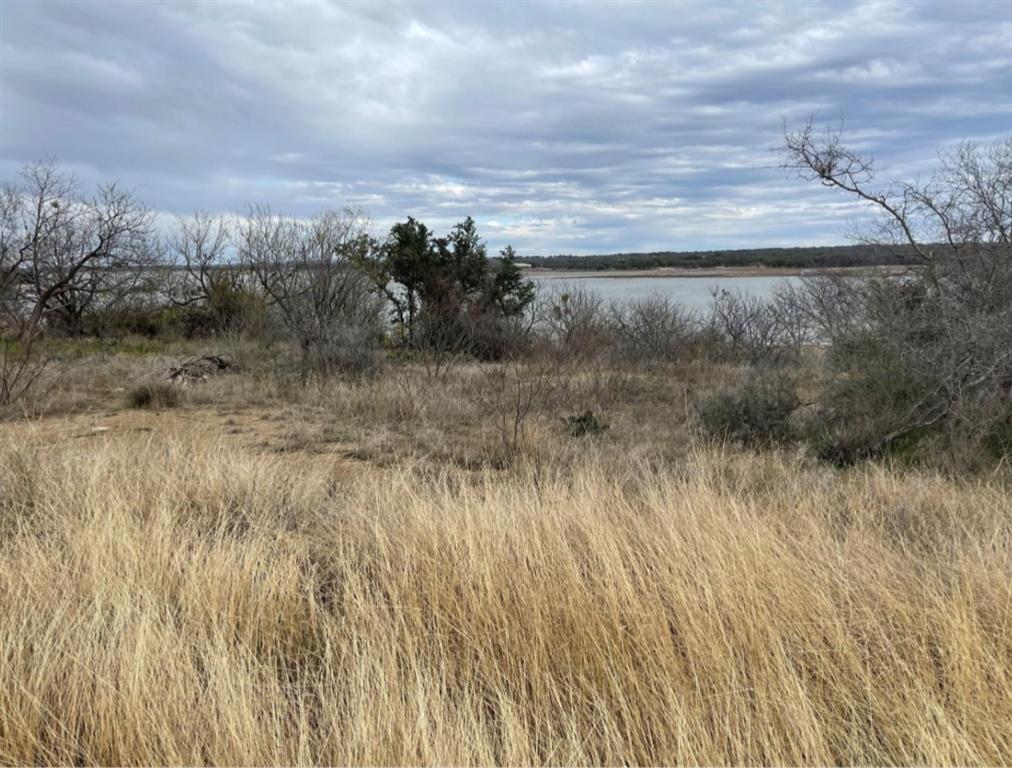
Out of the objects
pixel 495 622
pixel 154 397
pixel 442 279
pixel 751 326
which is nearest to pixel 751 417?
pixel 495 622

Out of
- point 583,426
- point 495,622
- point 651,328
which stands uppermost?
point 651,328

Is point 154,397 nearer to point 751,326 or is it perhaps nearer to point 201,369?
point 201,369

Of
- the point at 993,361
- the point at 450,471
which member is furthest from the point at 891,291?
the point at 450,471

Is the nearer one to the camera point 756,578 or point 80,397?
point 756,578

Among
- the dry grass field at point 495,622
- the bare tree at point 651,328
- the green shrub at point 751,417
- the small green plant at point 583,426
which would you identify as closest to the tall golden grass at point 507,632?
the dry grass field at point 495,622

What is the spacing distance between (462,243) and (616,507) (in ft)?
60.6

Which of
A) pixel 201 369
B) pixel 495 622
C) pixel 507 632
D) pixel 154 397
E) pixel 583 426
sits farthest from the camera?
pixel 201 369

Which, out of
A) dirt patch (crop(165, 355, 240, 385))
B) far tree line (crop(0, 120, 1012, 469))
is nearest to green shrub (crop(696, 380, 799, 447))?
far tree line (crop(0, 120, 1012, 469))

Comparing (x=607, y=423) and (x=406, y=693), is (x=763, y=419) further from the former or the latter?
(x=406, y=693)

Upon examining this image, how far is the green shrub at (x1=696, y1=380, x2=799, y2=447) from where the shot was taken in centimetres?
792

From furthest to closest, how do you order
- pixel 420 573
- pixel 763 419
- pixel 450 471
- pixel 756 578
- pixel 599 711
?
pixel 763 419
pixel 450 471
pixel 420 573
pixel 756 578
pixel 599 711

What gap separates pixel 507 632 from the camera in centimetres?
271

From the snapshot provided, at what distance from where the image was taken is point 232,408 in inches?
415

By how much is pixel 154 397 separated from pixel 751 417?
29.0 ft
